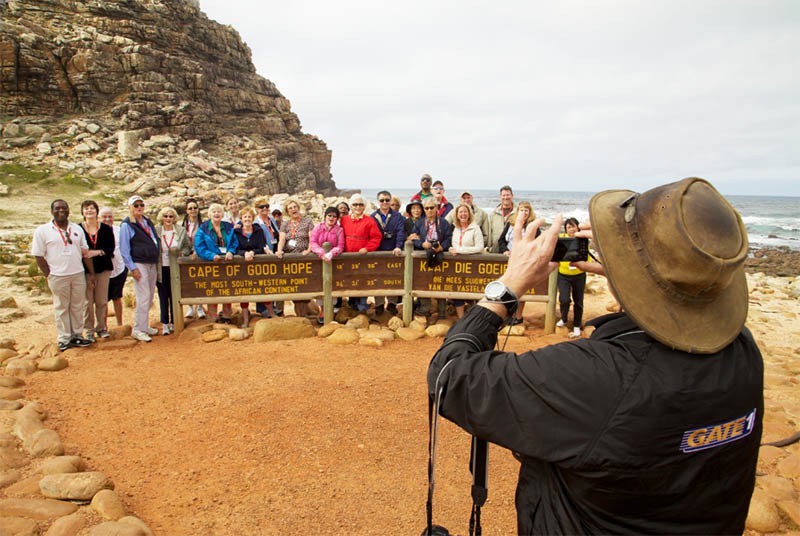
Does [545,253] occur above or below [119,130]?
below

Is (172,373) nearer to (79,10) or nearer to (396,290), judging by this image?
(396,290)

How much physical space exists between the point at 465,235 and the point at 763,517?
569 centimetres

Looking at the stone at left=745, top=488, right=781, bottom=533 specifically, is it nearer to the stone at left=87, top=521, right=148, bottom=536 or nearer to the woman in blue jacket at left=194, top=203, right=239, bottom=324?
the stone at left=87, top=521, right=148, bottom=536

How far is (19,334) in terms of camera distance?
8.04 meters

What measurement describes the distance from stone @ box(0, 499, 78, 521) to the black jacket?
338 centimetres

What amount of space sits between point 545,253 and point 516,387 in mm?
535

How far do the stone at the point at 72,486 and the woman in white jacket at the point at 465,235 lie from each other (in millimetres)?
6091

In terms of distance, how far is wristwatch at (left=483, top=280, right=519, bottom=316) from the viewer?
1.66m

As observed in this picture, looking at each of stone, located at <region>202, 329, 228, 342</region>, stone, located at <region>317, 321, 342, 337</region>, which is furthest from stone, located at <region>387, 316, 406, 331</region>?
stone, located at <region>202, 329, 228, 342</region>

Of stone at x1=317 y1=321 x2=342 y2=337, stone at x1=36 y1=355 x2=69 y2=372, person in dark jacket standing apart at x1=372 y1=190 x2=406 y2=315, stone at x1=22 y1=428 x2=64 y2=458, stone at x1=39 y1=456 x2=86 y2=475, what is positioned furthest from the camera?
person in dark jacket standing apart at x1=372 y1=190 x2=406 y2=315

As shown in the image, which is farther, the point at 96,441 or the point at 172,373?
the point at 172,373

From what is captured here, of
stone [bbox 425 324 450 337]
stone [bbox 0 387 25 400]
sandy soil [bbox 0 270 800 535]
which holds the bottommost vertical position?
sandy soil [bbox 0 270 800 535]

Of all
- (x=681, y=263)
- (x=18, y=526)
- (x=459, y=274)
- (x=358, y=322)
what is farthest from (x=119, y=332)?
(x=681, y=263)

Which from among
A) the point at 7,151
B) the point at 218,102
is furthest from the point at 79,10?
the point at 7,151
